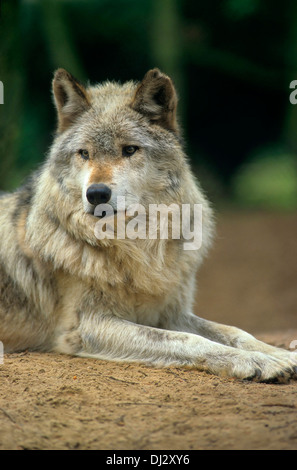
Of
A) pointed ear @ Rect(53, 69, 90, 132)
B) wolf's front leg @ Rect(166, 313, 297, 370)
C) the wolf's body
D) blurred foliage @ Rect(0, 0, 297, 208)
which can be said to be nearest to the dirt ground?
the wolf's body

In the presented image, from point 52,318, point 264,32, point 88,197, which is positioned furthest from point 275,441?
point 264,32

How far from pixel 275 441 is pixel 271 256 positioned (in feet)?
25.2

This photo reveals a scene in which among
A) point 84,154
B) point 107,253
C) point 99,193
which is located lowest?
point 107,253

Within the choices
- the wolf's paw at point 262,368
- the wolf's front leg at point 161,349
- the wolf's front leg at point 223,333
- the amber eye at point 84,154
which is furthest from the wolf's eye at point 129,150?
the wolf's paw at point 262,368

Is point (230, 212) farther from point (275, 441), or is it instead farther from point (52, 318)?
point (275, 441)

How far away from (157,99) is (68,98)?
747 millimetres

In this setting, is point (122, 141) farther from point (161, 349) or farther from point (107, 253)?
point (161, 349)

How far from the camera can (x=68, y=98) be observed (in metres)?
4.70

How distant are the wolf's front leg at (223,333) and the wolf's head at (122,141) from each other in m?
1.16

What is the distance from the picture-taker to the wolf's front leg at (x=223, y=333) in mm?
4481

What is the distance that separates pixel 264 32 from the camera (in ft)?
43.3

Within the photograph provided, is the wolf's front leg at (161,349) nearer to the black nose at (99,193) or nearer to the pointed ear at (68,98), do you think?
the black nose at (99,193)

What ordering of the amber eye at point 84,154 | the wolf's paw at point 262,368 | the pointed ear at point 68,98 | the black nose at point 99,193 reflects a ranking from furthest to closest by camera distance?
the pointed ear at point 68,98 < the amber eye at point 84,154 < the black nose at point 99,193 < the wolf's paw at point 262,368

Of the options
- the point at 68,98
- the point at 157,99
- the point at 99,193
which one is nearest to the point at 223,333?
the point at 99,193
